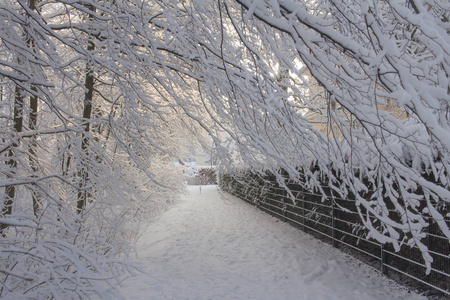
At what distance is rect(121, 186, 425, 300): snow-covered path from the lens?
4016 millimetres

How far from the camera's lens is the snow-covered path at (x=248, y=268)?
4.02 metres

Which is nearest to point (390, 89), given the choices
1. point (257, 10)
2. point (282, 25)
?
point (282, 25)

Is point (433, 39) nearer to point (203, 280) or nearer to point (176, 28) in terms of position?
point (176, 28)

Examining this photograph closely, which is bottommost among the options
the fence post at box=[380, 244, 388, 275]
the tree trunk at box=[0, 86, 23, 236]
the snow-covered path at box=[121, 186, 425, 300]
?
the snow-covered path at box=[121, 186, 425, 300]

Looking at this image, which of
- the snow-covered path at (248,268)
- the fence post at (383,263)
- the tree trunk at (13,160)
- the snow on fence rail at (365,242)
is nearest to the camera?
the tree trunk at (13,160)

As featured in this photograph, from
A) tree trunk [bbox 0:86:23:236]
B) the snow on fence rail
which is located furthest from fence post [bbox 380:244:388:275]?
tree trunk [bbox 0:86:23:236]

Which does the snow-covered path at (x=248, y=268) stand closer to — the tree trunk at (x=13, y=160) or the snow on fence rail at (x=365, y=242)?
the snow on fence rail at (x=365, y=242)

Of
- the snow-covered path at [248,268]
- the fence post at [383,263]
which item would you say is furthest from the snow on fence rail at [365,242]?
the snow-covered path at [248,268]

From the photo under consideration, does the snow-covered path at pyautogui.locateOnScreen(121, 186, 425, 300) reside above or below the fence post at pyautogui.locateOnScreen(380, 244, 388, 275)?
below

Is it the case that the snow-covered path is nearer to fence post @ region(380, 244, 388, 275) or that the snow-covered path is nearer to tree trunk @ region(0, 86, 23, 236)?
fence post @ region(380, 244, 388, 275)

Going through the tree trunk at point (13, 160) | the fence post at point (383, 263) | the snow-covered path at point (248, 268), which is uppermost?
the tree trunk at point (13, 160)

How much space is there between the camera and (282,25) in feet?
5.99

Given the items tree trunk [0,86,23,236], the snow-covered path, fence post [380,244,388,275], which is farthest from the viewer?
fence post [380,244,388,275]

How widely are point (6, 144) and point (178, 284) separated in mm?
3028
